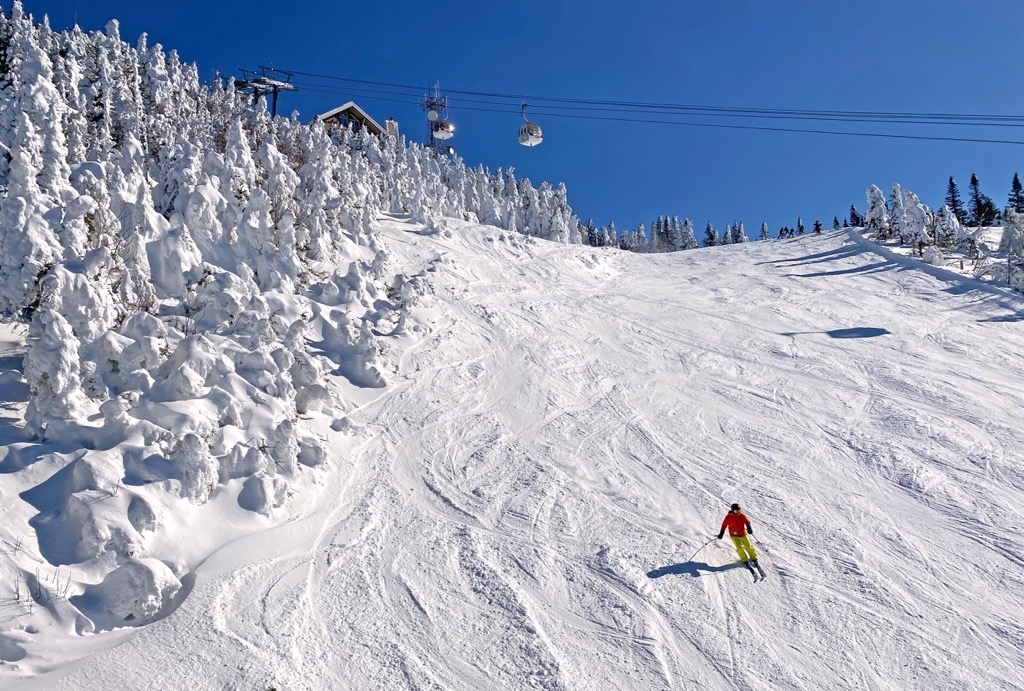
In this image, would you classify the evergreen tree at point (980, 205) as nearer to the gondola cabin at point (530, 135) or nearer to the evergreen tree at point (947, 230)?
the evergreen tree at point (947, 230)

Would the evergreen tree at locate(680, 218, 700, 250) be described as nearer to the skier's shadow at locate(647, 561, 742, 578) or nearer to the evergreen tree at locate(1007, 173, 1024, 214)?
the evergreen tree at locate(1007, 173, 1024, 214)

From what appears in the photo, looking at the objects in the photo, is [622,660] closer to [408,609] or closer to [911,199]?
[408,609]

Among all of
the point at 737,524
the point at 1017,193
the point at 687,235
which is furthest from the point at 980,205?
the point at 737,524

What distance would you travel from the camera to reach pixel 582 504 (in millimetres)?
10383

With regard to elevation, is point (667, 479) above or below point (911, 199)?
below

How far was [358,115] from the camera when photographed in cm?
5997

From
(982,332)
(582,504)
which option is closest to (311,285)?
(582,504)

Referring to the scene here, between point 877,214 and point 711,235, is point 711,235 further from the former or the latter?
point 877,214

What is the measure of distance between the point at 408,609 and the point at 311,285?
12230 mm

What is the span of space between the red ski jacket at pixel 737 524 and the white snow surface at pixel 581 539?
1.29ft

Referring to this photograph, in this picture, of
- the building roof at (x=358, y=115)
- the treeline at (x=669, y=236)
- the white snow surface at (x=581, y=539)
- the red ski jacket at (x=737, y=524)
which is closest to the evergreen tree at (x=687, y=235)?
the treeline at (x=669, y=236)

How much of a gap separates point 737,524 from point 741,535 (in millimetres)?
154

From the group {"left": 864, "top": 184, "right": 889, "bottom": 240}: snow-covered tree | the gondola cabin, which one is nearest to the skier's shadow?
the gondola cabin

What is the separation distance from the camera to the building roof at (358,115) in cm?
5744
